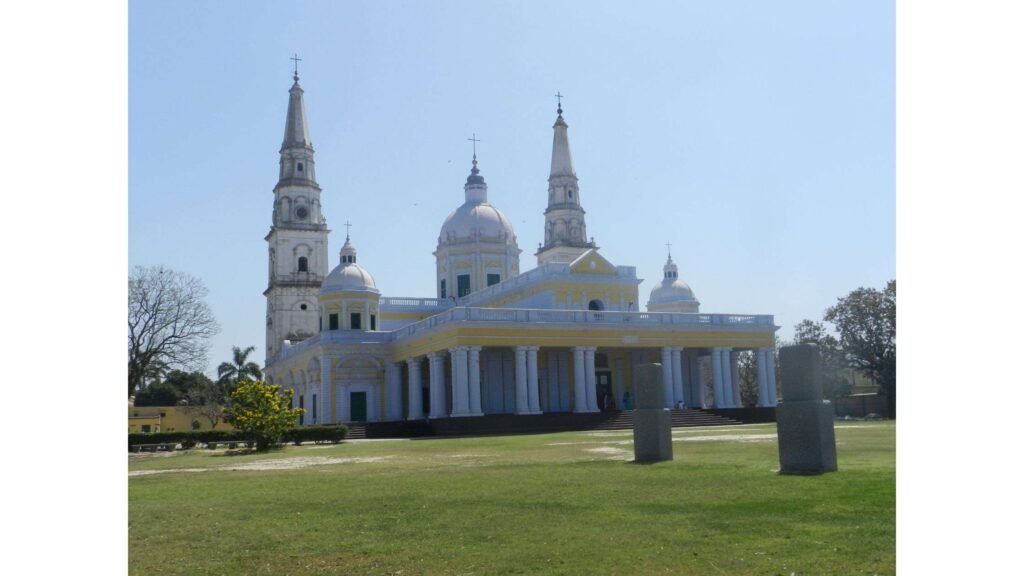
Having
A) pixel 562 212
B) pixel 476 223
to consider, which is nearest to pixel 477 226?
pixel 476 223

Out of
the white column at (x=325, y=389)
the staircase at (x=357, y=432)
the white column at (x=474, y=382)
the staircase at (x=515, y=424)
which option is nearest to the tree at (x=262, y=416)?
the staircase at (x=515, y=424)

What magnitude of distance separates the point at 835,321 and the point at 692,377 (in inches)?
376

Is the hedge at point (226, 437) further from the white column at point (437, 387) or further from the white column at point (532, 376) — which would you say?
the white column at point (532, 376)

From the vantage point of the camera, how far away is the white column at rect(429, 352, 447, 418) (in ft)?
165

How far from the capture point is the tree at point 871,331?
5588 centimetres

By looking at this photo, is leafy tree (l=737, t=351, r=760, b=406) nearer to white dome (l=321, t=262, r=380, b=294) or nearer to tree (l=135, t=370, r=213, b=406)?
white dome (l=321, t=262, r=380, b=294)

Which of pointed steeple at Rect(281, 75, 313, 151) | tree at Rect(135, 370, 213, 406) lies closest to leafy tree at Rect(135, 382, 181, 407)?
tree at Rect(135, 370, 213, 406)

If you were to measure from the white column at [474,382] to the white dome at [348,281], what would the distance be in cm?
1213

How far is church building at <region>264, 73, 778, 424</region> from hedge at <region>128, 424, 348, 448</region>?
1011cm

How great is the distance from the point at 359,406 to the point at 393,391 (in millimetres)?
2192

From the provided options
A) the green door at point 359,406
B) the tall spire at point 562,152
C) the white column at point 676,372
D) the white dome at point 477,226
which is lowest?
the green door at point 359,406

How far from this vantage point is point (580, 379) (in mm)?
50250

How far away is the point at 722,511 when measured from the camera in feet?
37.0

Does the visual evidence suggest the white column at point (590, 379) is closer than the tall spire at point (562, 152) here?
Yes
